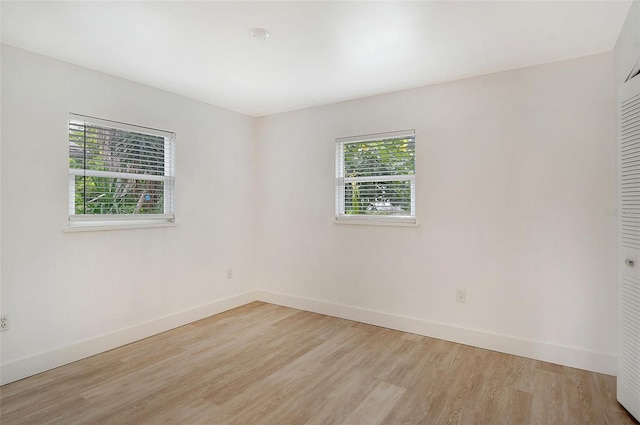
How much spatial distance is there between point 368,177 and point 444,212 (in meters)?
0.90

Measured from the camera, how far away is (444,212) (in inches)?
126

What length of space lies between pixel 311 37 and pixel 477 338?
113 inches

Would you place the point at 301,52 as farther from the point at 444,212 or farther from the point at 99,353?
the point at 99,353

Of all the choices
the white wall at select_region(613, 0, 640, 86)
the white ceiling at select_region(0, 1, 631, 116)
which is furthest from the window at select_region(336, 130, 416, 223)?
the white wall at select_region(613, 0, 640, 86)

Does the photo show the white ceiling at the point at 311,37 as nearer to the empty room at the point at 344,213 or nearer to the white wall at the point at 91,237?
the empty room at the point at 344,213

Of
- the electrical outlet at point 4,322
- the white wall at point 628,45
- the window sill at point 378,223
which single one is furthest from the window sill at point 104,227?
the white wall at point 628,45

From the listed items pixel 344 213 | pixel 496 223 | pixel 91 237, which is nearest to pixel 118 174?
pixel 91 237

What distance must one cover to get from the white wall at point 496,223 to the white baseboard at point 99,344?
1343 millimetres

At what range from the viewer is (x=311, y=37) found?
2.38m

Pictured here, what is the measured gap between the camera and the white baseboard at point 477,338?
2572 millimetres

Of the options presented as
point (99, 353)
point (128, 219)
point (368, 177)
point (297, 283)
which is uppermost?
point (368, 177)

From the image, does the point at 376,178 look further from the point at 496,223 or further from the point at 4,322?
the point at 4,322

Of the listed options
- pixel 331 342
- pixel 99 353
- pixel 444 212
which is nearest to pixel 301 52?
pixel 444 212

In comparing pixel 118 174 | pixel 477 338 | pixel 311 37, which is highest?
pixel 311 37
